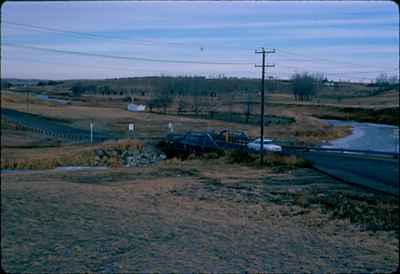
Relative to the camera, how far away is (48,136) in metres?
35.9

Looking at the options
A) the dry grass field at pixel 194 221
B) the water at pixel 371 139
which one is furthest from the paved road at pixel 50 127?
the water at pixel 371 139

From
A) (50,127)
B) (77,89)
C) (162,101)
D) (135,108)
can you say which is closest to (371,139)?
(50,127)

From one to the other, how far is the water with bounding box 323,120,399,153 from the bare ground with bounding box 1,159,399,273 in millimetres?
15107

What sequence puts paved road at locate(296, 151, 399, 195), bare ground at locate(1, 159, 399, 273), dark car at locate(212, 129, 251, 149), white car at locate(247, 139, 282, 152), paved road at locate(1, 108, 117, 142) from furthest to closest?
paved road at locate(1, 108, 117, 142) → dark car at locate(212, 129, 251, 149) → white car at locate(247, 139, 282, 152) → paved road at locate(296, 151, 399, 195) → bare ground at locate(1, 159, 399, 273)

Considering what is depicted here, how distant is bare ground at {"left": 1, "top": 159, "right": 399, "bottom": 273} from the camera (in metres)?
7.98

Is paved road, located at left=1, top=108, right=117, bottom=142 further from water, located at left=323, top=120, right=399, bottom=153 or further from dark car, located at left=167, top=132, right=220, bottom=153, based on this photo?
water, located at left=323, top=120, right=399, bottom=153

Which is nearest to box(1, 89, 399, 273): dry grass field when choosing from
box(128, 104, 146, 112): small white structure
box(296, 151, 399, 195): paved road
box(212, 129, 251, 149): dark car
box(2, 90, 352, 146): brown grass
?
box(296, 151, 399, 195): paved road

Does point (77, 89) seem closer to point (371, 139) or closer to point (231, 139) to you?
point (371, 139)

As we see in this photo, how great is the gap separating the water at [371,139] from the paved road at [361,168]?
6519mm

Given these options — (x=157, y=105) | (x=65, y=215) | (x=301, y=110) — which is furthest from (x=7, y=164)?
(x=157, y=105)

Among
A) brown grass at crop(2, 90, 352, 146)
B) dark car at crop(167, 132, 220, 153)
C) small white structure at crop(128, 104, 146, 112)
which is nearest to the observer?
dark car at crop(167, 132, 220, 153)

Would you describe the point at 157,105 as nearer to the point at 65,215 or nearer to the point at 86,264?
the point at 65,215

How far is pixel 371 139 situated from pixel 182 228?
100 feet

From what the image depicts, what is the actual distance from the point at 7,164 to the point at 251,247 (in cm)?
1677
